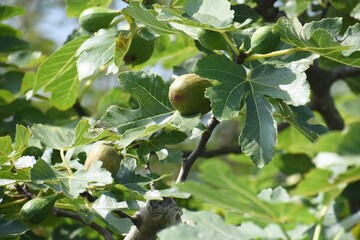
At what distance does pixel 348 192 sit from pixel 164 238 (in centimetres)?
37

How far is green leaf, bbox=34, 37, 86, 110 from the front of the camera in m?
1.92

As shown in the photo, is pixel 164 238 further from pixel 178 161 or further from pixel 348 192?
pixel 178 161

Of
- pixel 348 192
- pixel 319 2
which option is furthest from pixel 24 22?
pixel 348 192

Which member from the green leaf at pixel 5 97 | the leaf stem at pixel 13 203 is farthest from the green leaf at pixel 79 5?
the leaf stem at pixel 13 203

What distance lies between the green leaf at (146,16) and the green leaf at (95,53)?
19cm

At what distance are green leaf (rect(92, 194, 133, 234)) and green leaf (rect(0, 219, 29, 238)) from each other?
168 millimetres

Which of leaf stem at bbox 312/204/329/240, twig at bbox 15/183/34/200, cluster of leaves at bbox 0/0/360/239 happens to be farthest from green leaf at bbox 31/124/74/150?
leaf stem at bbox 312/204/329/240

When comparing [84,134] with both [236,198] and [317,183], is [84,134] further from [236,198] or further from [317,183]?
[317,183]

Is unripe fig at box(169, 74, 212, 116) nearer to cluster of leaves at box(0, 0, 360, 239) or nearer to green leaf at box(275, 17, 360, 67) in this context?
cluster of leaves at box(0, 0, 360, 239)

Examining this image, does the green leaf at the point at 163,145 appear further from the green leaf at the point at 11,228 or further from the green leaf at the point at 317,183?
the green leaf at the point at 317,183

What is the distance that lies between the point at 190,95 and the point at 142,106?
0.13 meters

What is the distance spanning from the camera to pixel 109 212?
1.51 m

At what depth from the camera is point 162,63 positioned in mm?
2666

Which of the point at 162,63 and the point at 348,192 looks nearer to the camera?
the point at 348,192
